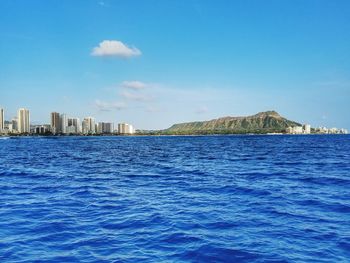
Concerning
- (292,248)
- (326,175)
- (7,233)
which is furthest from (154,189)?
(326,175)

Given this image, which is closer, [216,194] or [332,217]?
[332,217]

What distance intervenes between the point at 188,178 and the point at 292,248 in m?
20.1

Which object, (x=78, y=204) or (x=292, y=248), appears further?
(x=78, y=204)

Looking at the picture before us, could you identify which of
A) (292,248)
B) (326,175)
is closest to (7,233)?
(292,248)

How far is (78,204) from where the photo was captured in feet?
65.0

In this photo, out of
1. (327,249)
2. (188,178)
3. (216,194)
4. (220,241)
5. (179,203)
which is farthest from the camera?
(188,178)

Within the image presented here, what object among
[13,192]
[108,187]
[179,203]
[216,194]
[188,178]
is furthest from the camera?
[188,178]

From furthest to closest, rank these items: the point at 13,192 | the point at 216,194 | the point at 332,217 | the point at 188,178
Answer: the point at 188,178 < the point at 13,192 < the point at 216,194 < the point at 332,217

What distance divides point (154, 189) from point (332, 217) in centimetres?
1256

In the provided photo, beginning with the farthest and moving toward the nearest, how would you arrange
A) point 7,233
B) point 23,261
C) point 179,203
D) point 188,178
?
1. point 188,178
2. point 179,203
3. point 7,233
4. point 23,261

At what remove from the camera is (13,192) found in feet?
81.7

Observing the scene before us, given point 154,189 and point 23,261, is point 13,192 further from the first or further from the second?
point 23,261

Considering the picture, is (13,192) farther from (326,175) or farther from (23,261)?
(326,175)

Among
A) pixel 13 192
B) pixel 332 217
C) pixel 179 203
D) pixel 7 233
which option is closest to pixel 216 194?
pixel 179 203
